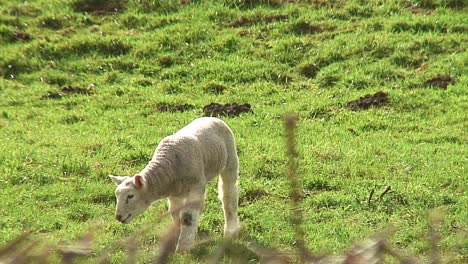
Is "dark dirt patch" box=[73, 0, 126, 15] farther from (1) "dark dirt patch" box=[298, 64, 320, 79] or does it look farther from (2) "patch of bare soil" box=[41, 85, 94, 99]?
(1) "dark dirt patch" box=[298, 64, 320, 79]

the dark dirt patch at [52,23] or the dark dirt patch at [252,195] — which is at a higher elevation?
the dark dirt patch at [252,195]

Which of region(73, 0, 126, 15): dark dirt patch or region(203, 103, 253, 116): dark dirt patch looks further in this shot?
region(73, 0, 126, 15): dark dirt patch

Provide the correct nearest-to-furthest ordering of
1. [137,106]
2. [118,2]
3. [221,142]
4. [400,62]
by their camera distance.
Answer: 1. [221,142]
2. [137,106]
3. [400,62]
4. [118,2]

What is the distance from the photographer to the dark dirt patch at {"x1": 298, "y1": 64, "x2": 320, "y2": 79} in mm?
14680

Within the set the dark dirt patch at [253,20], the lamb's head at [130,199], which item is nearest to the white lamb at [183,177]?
the lamb's head at [130,199]

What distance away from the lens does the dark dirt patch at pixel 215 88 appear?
14305 mm

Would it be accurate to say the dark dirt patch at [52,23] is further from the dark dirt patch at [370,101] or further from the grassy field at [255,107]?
the dark dirt patch at [370,101]

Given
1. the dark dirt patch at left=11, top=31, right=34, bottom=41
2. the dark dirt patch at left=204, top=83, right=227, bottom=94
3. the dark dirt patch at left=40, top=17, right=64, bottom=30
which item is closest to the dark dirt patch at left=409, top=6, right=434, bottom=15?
the dark dirt patch at left=204, top=83, right=227, bottom=94

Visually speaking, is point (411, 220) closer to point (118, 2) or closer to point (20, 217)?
point (20, 217)

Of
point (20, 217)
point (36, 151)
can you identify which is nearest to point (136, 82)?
point (36, 151)

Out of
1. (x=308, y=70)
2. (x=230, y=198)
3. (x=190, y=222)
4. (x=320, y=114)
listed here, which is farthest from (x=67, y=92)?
(x=190, y=222)

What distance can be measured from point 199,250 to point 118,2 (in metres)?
10.6

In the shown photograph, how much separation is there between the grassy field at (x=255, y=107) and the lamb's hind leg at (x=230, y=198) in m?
0.17

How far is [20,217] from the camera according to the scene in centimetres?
937
